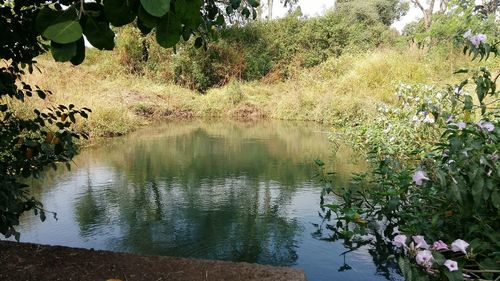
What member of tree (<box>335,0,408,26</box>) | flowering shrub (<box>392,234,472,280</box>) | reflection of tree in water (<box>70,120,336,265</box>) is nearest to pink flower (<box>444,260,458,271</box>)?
flowering shrub (<box>392,234,472,280</box>)

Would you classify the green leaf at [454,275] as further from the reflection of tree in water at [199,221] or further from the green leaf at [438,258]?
the reflection of tree in water at [199,221]

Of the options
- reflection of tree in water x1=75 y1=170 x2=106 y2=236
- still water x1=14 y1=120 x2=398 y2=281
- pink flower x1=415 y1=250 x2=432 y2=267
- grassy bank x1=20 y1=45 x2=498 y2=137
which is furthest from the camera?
grassy bank x1=20 y1=45 x2=498 y2=137

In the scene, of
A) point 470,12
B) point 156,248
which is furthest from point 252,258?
point 470,12

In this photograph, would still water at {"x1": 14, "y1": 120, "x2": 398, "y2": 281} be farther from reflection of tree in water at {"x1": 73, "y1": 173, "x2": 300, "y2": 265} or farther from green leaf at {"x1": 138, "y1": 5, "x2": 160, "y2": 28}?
green leaf at {"x1": 138, "y1": 5, "x2": 160, "y2": 28}

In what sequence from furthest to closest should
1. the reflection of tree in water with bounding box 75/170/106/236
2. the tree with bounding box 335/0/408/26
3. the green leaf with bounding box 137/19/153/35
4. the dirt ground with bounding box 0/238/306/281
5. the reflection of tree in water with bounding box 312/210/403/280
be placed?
the tree with bounding box 335/0/408/26 → the reflection of tree in water with bounding box 75/170/106/236 → the reflection of tree in water with bounding box 312/210/403/280 → the dirt ground with bounding box 0/238/306/281 → the green leaf with bounding box 137/19/153/35

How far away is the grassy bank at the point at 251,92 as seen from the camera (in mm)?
8695

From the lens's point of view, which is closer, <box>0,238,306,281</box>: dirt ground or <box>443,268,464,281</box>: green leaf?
<box>443,268,464,281</box>: green leaf

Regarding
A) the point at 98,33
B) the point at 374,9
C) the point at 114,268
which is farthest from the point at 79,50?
the point at 374,9

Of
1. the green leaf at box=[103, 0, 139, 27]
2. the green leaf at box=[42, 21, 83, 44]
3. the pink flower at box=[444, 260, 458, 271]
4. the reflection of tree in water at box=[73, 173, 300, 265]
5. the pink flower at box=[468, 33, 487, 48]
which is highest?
the pink flower at box=[468, 33, 487, 48]

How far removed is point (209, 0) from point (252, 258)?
221cm

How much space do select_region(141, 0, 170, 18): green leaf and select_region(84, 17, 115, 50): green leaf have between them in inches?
4.1

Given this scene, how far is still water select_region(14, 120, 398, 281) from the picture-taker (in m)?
3.31

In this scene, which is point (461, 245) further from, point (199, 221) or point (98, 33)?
point (199, 221)

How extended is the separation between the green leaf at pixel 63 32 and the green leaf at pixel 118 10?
56mm
